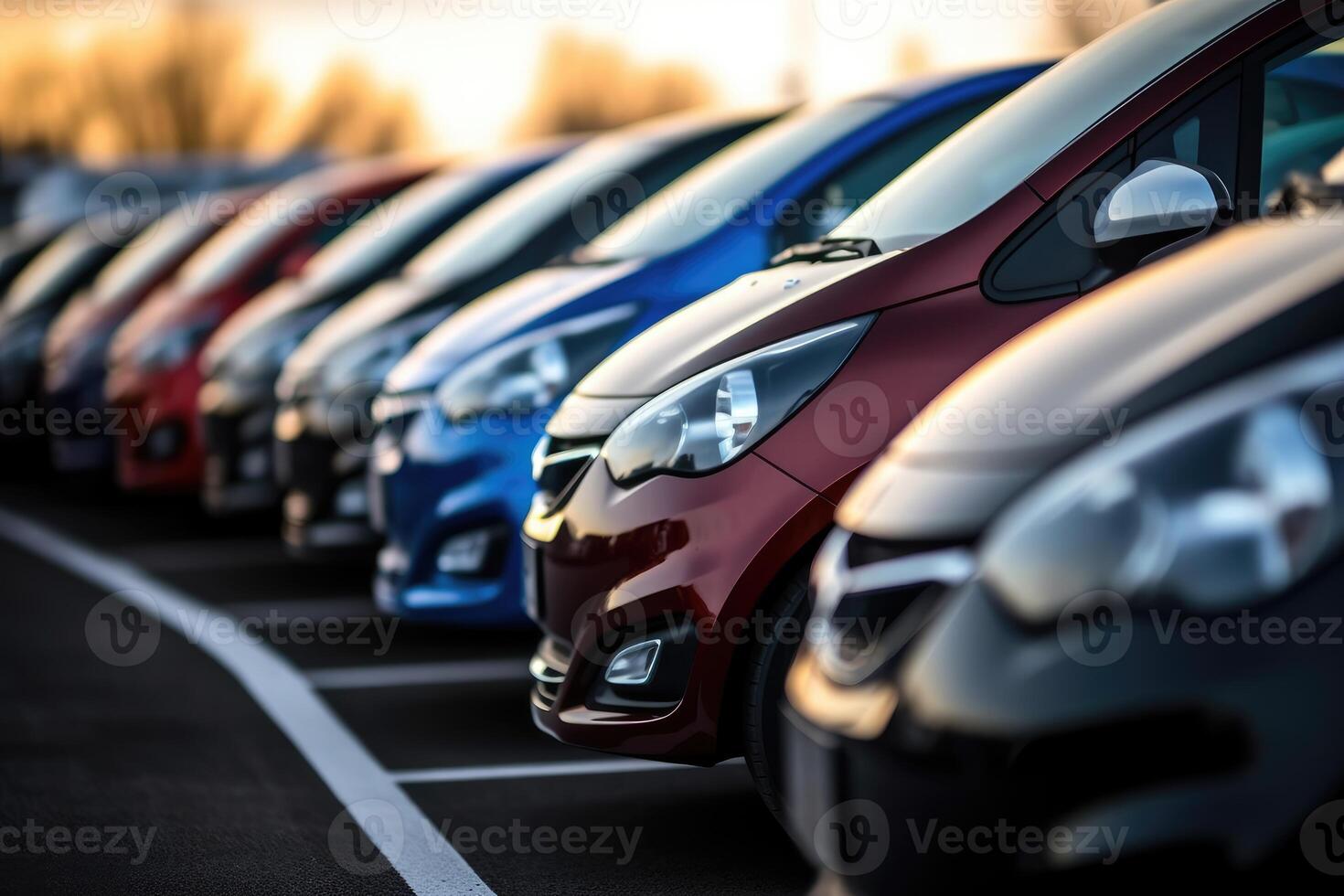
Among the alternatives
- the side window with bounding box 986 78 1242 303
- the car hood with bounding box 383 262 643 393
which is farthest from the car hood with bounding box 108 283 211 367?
the side window with bounding box 986 78 1242 303

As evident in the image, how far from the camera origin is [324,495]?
686 cm

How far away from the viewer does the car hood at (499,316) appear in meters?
5.58

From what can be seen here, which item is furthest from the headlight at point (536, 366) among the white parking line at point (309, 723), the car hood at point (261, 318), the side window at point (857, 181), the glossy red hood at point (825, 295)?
the car hood at point (261, 318)

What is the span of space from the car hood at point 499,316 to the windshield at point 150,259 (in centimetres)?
490

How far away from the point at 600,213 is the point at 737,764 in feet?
9.81

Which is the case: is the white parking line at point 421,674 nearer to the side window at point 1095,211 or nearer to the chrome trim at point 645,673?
the chrome trim at point 645,673

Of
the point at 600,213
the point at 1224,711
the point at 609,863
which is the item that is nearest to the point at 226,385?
the point at 600,213

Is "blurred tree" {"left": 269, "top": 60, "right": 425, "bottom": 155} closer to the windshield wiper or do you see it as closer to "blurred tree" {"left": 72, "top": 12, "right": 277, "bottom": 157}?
"blurred tree" {"left": 72, "top": 12, "right": 277, "bottom": 157}

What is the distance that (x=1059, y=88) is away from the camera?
424 centimetres

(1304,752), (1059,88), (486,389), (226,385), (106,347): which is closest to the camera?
(1304,752)

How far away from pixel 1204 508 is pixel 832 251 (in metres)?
2.36

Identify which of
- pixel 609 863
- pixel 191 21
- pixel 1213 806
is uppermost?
pixel 1213 806

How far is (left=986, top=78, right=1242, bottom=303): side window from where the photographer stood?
12.2 feet

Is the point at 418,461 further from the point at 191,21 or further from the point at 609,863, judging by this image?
the point at 191,21
